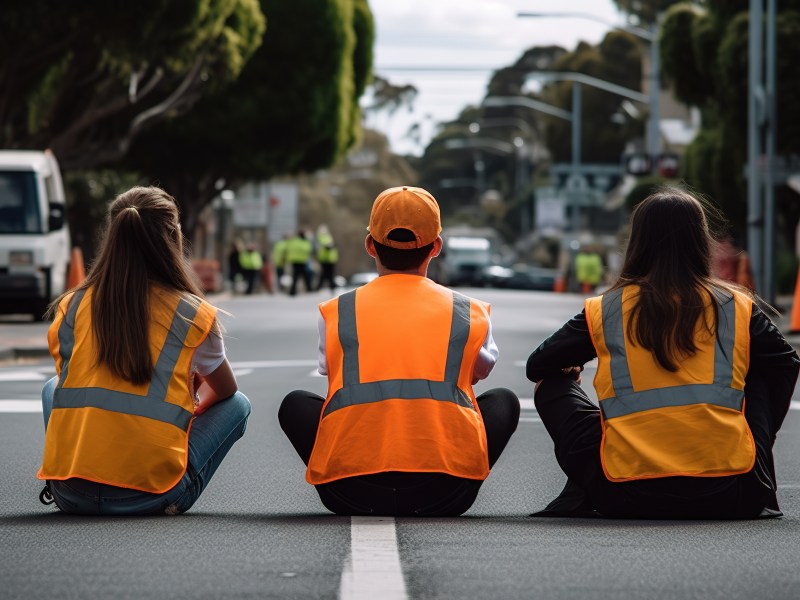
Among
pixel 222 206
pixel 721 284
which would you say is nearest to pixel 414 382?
pixel 721 284

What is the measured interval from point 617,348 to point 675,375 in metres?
0.23

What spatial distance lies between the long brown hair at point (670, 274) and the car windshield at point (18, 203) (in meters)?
19.6

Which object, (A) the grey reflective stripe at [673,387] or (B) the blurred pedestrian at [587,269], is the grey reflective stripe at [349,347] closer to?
(A) the grey reflective stripe at [673,387]

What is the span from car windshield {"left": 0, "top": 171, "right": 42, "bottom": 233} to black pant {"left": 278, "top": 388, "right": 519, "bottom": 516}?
19.1 metres

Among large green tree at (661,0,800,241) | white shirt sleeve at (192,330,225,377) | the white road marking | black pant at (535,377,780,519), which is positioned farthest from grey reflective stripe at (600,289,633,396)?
large green tree at (661,0,800,241)

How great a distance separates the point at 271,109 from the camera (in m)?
47.0

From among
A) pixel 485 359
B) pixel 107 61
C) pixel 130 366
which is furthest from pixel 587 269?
pixel 130 366

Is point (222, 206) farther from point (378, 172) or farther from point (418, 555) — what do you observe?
point (418, 555)

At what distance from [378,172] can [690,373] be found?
4213 inches

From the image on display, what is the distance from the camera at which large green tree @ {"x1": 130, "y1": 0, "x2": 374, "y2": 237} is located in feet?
152

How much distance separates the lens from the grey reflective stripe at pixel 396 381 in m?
6.23

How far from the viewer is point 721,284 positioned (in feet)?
21.4

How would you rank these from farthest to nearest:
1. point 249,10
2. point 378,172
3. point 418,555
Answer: point 378,172, point 249,10, point 418,555

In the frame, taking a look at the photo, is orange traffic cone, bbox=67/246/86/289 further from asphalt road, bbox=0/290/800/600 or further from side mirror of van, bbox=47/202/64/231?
asphalt road, bbox=0/290/800/600
